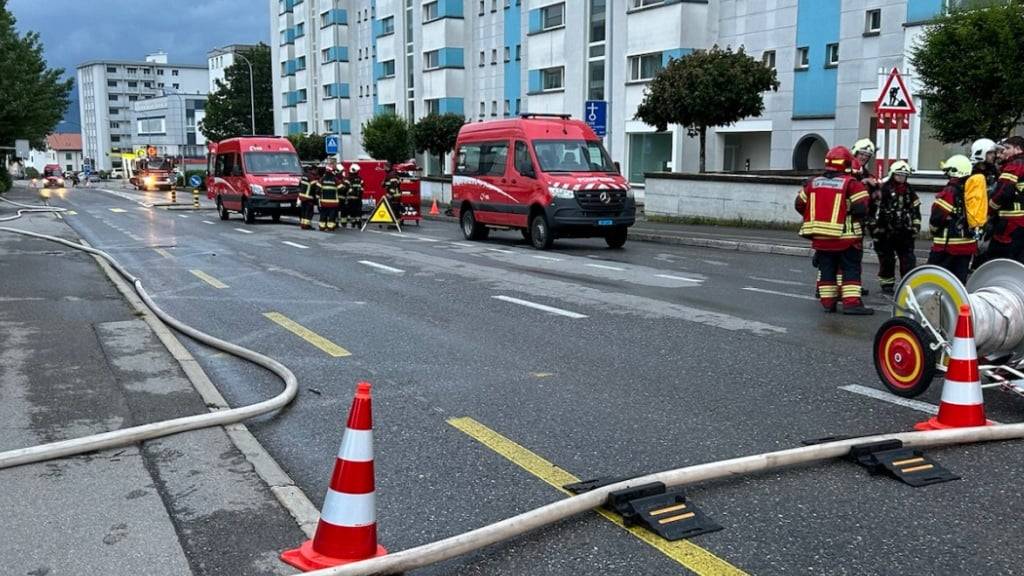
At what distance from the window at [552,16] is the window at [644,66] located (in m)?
6.21

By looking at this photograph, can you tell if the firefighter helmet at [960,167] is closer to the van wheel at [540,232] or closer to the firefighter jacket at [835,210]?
the firefighter jacket at [835,210]

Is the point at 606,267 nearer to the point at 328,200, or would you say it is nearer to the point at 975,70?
the point at 975,70

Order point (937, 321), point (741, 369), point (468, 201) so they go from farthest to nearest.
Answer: point (468, 201) → point (741, 369) → point (937, 321)

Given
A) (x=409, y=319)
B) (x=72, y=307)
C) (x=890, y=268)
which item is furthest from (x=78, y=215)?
(x=890, y=268)

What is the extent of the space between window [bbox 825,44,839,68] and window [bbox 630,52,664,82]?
7.32m

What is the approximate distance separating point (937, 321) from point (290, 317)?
6.75 m

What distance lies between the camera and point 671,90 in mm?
28500

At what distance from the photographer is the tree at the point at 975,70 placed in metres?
18.3

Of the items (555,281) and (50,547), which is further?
(555,281)

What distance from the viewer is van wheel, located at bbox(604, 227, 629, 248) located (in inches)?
766

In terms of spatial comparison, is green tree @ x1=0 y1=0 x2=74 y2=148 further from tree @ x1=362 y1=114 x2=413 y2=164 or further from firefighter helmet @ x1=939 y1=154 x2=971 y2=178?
firefighter helmet @ x1=939 y1=154 x2=971 y2=178

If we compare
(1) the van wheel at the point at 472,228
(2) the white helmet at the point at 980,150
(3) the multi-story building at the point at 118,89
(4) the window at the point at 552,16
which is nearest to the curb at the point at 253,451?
(2) the white helmet at the point at 980,150

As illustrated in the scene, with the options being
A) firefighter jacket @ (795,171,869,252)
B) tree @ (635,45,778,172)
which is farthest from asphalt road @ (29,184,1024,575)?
tree @ (635,45,778,172)

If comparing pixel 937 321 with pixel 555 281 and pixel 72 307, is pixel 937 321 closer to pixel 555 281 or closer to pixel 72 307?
pixel 555 281
